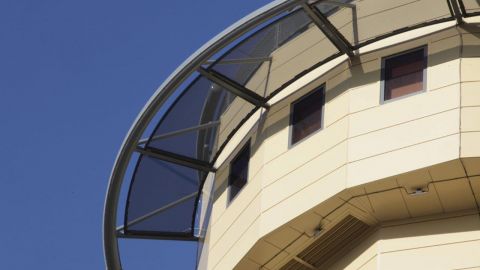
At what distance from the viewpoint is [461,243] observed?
21312 millimetres

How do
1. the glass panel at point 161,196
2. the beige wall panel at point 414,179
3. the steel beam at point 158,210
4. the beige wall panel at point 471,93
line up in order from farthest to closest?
1. the steel beam at point 158,210
2. the glass panel at point 161,196
3. the beige wall panel at point 471,93
4. the beige wall panel at point 414,179

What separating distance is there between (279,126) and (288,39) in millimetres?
1685

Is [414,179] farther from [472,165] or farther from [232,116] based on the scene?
[232,116]

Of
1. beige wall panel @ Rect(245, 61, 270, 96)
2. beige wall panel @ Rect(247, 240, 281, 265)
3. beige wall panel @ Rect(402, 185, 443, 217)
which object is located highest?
beige wall panel @ Rect(245, 61, 270, 96)

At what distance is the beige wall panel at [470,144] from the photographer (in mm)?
21016

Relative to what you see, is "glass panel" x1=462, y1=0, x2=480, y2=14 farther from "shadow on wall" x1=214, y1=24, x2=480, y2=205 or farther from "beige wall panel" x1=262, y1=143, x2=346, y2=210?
"beige wall panel" x1=262, y1=143, x2=346, y2=210

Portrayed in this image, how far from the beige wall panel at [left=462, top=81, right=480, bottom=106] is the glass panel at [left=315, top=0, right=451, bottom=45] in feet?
4.55

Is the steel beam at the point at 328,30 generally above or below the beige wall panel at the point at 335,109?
above

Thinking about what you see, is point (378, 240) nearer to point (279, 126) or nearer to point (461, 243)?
point (461, 243)

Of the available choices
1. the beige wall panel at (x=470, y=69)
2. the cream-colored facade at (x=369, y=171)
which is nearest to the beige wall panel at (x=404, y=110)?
the cream-colored facade at (x=369, y=171)

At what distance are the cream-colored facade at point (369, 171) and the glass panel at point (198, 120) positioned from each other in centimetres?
90

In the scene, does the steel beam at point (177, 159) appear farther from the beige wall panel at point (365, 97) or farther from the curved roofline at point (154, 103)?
the beige wall panel at point (365, 97)

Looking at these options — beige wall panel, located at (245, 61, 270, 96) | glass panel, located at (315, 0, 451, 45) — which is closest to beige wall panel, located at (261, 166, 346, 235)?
beige wall panel, located at (245, 61, 270, 96)

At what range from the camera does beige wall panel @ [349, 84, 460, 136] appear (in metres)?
21.9
